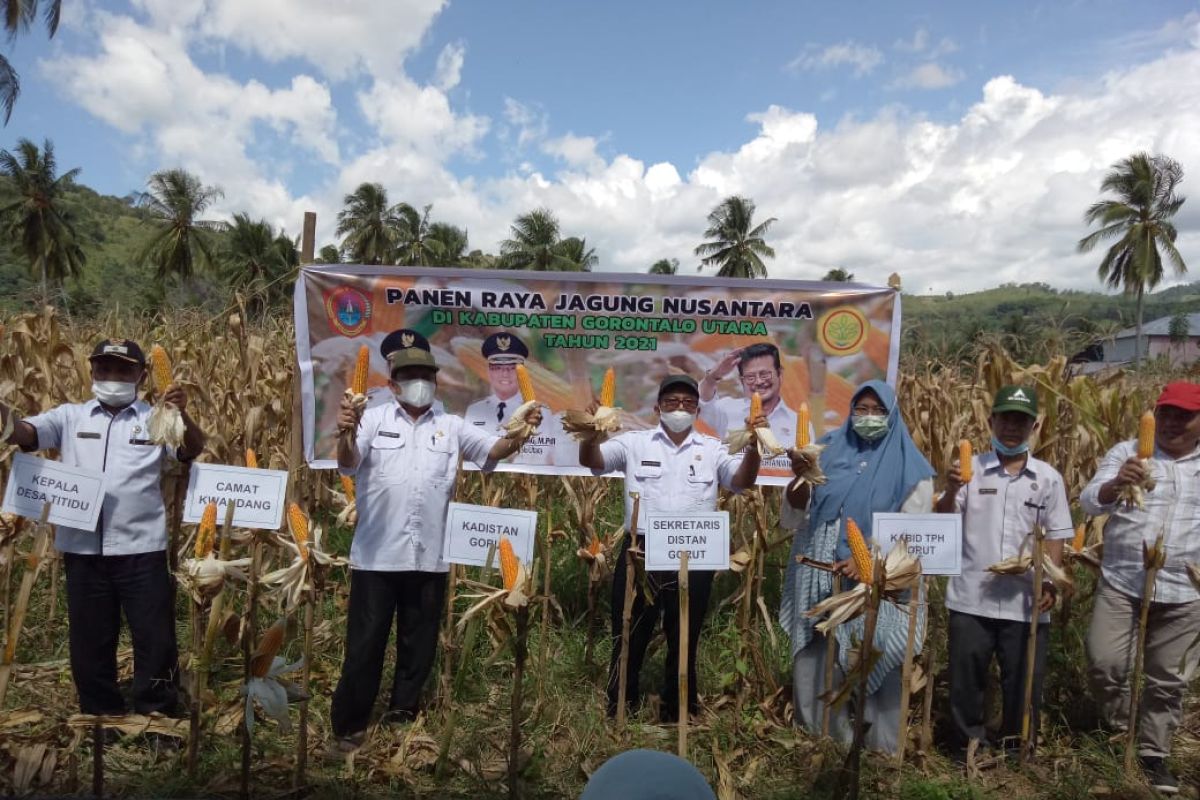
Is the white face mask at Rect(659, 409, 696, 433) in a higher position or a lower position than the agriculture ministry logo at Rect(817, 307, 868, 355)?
lower

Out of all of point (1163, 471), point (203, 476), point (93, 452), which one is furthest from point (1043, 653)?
point (93, 452)

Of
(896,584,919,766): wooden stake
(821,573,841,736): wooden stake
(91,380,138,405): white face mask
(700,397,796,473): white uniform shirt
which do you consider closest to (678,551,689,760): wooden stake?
(821,573,841,736): wooden stake

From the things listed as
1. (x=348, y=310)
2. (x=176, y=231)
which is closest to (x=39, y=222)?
(x=176, y=231)

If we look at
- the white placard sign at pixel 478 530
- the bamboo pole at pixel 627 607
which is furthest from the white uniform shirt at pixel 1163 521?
the white placard sign at pixel 478 530

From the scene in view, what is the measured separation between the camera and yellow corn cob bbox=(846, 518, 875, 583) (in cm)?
274

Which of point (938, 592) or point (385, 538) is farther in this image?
point (938, 592)

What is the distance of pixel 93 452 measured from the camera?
3479 mm

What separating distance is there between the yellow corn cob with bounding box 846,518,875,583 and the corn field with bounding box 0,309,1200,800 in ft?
4.11

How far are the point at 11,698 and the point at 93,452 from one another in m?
1.88

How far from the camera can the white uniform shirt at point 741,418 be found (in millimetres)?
4871

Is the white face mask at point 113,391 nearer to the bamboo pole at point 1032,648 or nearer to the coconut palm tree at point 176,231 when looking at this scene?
the bamboo pole at point 1032,648

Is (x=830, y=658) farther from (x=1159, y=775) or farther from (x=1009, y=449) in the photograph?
(x=1159, y=775)

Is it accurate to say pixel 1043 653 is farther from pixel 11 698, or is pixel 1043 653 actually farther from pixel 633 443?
pixel 11 698

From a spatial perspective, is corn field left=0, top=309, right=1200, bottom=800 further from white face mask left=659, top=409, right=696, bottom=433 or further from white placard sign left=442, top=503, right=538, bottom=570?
white face mask left=659, top=409, right=696, bottom=433
